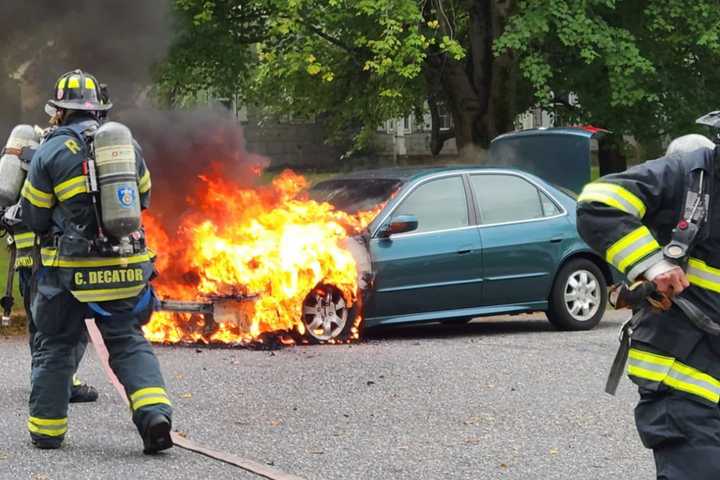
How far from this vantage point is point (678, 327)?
161 inches

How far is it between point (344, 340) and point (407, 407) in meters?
2.43

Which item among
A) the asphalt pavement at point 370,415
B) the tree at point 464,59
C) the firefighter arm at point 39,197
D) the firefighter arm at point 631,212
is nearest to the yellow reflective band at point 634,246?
the firefighter arm at point 631,212

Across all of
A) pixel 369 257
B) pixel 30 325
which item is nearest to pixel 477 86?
pixel 369 257

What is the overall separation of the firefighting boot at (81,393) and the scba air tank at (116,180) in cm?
165

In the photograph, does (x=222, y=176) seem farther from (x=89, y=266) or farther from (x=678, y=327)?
(x=678, y=327)

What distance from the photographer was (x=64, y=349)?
6.43 metres

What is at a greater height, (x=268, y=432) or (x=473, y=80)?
(x=473, y=80)

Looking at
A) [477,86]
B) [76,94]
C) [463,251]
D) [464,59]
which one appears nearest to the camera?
[76,94]

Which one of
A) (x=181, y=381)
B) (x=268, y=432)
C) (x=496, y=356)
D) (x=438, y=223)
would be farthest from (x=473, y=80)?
(x=268, y=432)

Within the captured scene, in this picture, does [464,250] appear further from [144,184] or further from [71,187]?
[71,187]

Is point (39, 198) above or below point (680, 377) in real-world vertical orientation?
above

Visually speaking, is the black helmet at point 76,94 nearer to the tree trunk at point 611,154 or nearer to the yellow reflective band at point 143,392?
the yellow reflective band at point 143,392

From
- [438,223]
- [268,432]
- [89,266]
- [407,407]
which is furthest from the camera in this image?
[438,223]

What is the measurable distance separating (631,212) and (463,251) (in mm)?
6455
